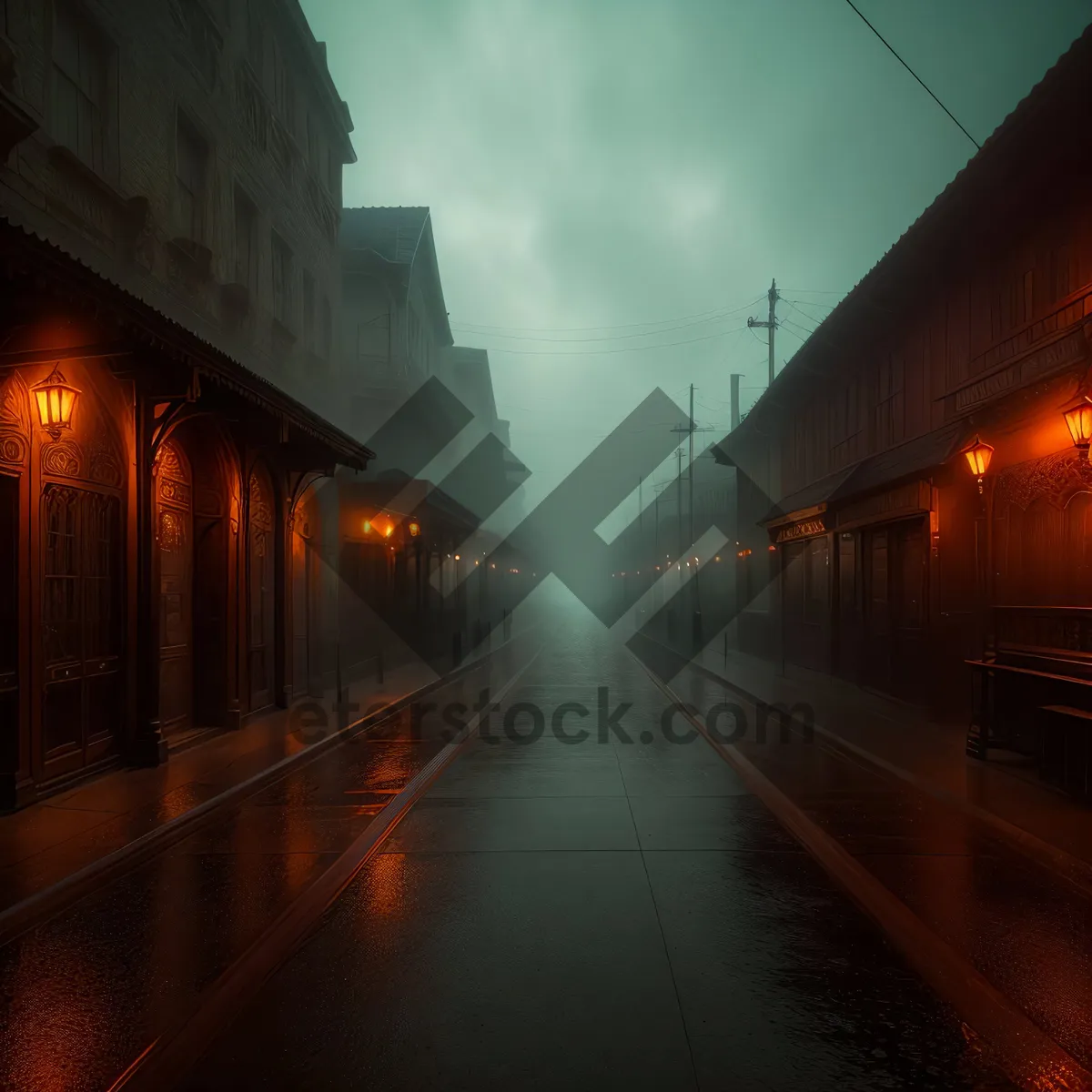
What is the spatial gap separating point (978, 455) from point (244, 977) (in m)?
9.33

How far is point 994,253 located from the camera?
12445mm

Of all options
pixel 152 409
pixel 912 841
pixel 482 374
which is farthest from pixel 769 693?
pixel 482 374

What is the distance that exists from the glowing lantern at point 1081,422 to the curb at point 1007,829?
351 centimetres

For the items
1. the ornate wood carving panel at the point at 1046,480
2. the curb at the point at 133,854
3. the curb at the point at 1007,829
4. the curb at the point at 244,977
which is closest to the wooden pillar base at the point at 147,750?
the curb at the point at 133,854

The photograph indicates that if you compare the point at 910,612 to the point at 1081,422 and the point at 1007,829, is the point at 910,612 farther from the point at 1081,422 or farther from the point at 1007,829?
the point at 1007,829

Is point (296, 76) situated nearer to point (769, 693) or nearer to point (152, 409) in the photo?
point (152, 409)

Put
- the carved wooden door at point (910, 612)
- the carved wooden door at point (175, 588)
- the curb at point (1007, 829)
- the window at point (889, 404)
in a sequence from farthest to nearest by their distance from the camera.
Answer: the window at point (889, 404) < the carved wooden door at point (910, 612) < the carved wooden door at point (175, 588) < the curb at point (1007, 829)

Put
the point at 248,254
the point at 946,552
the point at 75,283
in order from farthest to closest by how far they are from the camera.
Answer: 1. the point at 248,254
2. the point at 946,552
3. the point at 75,283

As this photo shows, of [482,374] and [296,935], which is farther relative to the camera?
[482,374]

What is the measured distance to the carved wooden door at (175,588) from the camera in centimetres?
1109

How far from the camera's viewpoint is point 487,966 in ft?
14.9

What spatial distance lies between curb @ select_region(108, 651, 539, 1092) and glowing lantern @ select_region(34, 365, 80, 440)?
4.61 meters

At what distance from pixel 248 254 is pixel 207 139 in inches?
98.6

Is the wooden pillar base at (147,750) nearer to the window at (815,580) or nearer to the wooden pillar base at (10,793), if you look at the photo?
the wooden pillar base at (10,793)
